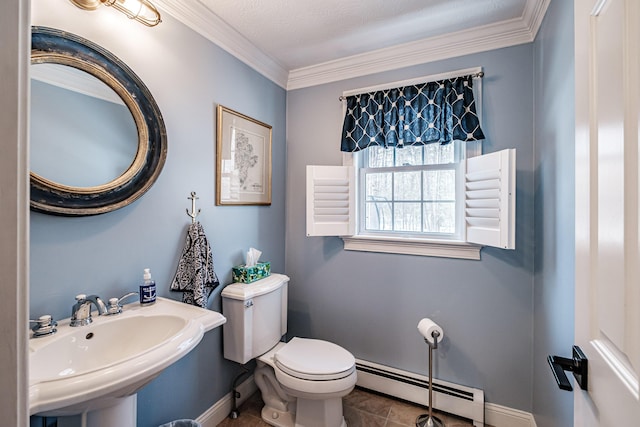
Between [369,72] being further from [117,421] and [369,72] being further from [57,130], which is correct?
[117,421]

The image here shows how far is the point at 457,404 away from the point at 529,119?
1.80m

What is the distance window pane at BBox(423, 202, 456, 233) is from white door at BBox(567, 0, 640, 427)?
1.24 meters

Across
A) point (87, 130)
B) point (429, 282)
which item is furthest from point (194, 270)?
Result: point (429, 282)

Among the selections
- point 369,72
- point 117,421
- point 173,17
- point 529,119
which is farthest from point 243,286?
point 529,119

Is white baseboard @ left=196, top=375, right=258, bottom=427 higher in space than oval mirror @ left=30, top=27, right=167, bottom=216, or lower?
lower

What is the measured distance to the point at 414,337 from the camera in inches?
79.1

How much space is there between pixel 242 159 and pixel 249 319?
104cm

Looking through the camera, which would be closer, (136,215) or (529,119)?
(136,215)

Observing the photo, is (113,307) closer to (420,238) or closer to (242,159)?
(242,159)

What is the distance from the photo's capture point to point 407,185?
6.93 feet

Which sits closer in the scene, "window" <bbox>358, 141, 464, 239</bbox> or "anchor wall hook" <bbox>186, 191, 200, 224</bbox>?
Result: "anchor wall hook" <bbox>186, 191, 200, 224</bbox>

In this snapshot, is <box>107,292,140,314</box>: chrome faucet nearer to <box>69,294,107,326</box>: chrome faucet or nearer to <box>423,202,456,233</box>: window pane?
<box>69,294,107,326</box>: chrome faucet

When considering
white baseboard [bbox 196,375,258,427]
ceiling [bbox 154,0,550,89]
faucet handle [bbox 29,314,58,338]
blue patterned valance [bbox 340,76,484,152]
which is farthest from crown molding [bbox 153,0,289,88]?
white baseboard [bbox 196,375,258,427]

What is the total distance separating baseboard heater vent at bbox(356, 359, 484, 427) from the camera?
1.80 meters
